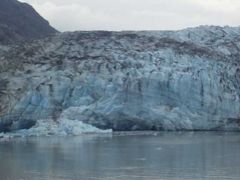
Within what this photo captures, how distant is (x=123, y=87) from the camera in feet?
119

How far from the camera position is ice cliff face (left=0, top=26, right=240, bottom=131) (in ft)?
116

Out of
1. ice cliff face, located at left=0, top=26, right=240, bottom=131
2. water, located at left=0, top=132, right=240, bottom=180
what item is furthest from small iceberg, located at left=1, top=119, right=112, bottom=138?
water, located at left=0, top=132, right=240, bottom=180

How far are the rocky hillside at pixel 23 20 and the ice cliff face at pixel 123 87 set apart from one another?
2128 cm

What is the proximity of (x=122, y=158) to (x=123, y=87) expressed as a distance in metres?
13.6

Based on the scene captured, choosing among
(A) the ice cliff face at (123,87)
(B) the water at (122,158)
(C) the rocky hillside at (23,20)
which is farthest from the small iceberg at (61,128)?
(C) the rocky hillside at (23,20)

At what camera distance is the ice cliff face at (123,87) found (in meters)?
35.3

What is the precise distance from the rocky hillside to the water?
30.7 m

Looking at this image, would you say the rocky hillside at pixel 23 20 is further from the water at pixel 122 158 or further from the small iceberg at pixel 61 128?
the water at pixel 122 158

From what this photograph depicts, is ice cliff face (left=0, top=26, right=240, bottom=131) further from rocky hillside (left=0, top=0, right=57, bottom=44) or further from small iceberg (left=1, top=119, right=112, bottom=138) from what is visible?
rocky hillside (left=0, top=0, right=57, bottom=44)

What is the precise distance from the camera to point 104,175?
18547mm

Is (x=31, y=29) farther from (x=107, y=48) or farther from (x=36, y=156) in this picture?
(x=36, y=156)

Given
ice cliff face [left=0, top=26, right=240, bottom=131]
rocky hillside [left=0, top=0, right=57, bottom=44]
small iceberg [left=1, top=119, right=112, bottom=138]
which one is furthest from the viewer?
rocky hillside [left=0, top=0, right=57, bottom=44]

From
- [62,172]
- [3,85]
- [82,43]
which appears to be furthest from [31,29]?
[62,172]

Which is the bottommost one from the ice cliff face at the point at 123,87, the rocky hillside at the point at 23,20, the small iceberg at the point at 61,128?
the small iceberg at the point at 61,128
